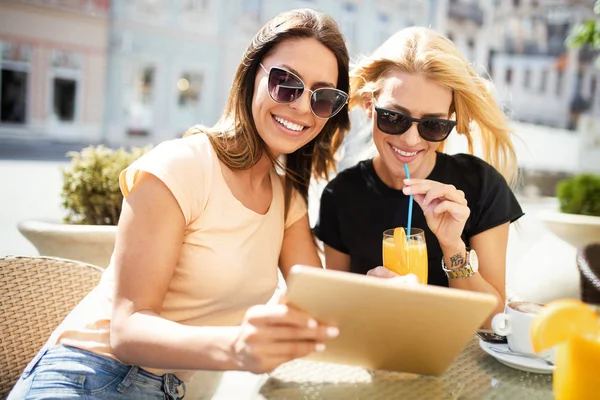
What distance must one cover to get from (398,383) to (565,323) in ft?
1.60

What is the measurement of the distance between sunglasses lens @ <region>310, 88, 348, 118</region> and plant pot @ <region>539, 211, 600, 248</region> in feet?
9.23

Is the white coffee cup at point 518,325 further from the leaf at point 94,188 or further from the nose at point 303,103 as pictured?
the leaf at point 94,188

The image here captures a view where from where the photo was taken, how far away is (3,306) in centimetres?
177

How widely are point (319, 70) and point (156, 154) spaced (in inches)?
22.6

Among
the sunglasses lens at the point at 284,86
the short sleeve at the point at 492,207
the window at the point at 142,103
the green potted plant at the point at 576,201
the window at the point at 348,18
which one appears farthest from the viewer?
the window at the point at 348,18

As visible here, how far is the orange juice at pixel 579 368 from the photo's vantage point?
0.96m

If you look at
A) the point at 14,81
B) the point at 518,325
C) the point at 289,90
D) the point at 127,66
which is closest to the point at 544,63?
the point at 127,66

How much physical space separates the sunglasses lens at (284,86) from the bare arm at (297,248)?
0.49m

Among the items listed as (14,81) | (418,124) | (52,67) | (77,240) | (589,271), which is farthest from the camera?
(52,67)

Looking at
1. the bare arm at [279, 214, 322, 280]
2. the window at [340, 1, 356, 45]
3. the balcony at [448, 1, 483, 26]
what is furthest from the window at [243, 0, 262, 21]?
the bare arm at [279, 214, 322, 280]

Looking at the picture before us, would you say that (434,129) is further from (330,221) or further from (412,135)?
(330,221)

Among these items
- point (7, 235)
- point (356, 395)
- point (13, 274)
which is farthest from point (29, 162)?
point (356, 395)

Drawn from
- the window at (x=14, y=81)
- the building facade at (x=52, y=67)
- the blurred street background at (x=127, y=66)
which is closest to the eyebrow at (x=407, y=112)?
the blurred street background at (x=127, y=66)

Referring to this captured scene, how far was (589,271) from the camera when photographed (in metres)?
2.15
